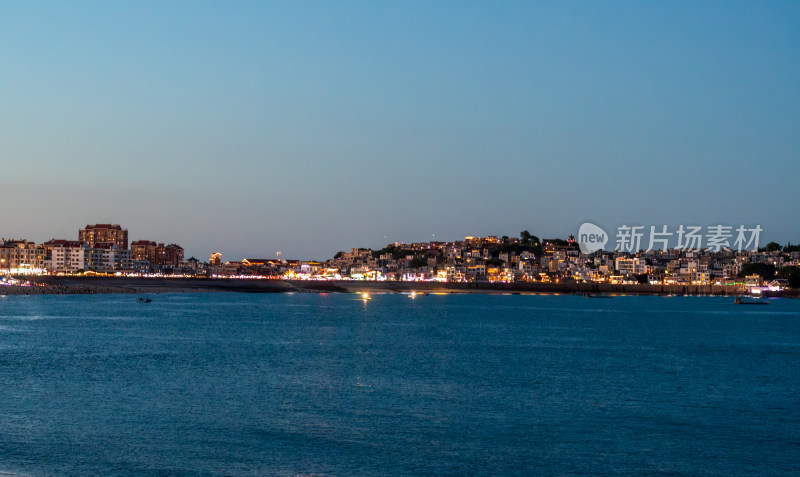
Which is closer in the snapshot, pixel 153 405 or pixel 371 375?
pixel 153 405

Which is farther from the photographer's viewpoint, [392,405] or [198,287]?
[198,287]

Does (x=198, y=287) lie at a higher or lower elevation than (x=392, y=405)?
higher

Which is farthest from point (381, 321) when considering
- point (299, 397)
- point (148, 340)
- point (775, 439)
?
point (775, 439)

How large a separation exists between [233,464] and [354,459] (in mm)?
3211

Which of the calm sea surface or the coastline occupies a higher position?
the coastline

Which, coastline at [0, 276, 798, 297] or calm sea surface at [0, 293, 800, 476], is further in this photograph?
coastline at [0, 276, 798, 297]

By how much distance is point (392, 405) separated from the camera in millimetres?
31578

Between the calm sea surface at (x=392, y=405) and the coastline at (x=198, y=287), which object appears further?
the coastline at (x=198, y=287)

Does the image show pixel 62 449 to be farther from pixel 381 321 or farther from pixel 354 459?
pixel 381 321

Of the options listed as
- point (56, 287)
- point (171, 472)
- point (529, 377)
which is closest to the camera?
point (171, 472)

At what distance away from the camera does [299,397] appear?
33062mm

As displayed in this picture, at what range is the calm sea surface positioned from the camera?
23234 mm

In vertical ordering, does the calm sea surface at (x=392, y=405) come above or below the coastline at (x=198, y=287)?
below

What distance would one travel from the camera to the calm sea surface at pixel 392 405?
76.2ft
